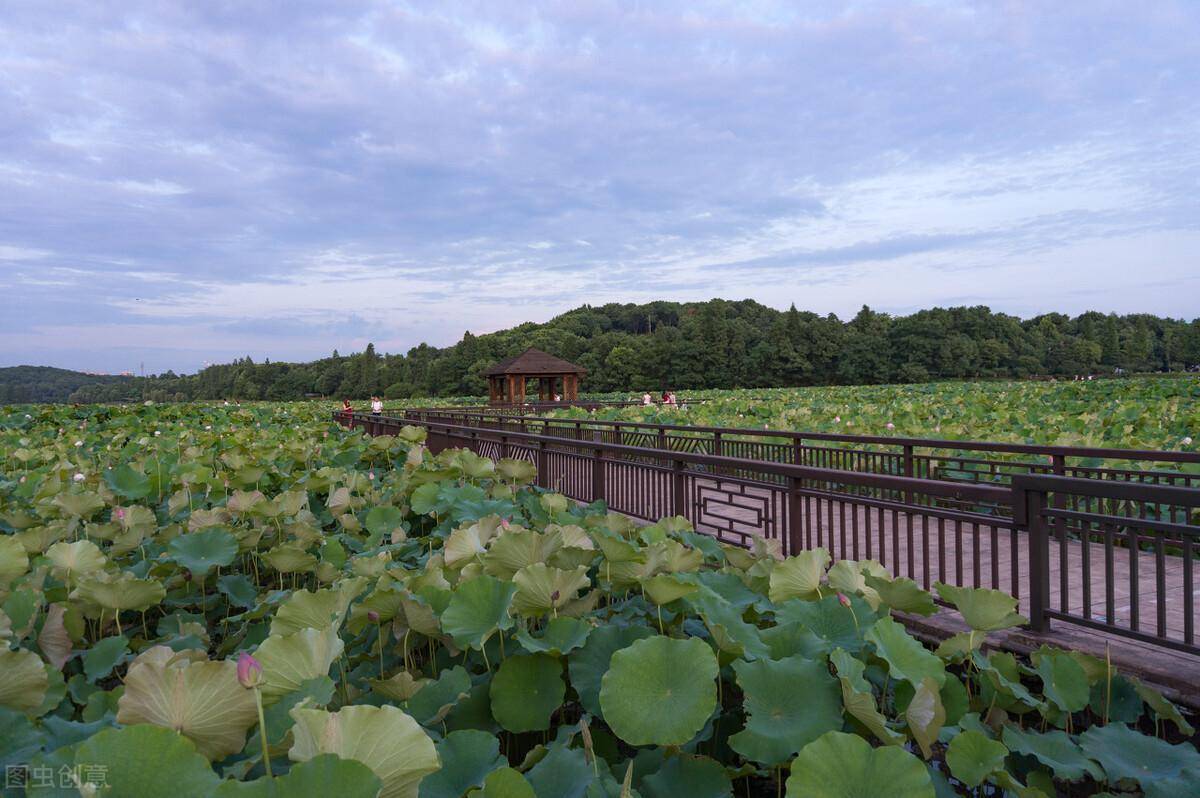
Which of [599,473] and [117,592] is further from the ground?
[117,592]

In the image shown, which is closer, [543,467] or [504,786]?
[504,786]

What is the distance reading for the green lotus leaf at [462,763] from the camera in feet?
4.03

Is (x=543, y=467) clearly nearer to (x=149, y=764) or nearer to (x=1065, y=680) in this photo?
(x=1065, y=680)

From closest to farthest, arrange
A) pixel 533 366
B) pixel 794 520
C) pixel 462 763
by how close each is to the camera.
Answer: pixel 462 763
pixel 794 520
pixel 533 366

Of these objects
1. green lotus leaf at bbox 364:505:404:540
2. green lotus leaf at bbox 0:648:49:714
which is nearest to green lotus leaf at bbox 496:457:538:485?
green lotus leaf at bbox 364:505:404:540

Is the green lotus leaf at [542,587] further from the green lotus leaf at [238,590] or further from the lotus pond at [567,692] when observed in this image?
the green lotus leaf at [238,590]

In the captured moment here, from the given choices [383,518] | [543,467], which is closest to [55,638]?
[383,518]

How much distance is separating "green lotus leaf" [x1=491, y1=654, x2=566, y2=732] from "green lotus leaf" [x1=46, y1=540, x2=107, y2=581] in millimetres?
1958

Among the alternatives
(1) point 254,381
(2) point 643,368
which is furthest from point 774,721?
(1) point 254,381

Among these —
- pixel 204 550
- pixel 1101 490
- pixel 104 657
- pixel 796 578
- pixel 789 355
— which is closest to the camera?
pixel 796 578

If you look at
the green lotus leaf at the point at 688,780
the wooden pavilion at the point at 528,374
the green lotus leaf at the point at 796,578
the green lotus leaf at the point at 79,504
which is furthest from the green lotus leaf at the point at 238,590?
the wooden pavilion at the point at 528,374

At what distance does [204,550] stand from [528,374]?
93.8 feet

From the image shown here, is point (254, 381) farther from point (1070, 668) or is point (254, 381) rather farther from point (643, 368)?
point (1070, 668)

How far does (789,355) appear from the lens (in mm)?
60219
